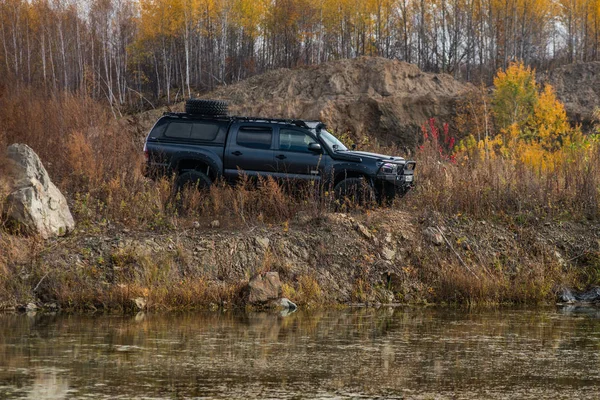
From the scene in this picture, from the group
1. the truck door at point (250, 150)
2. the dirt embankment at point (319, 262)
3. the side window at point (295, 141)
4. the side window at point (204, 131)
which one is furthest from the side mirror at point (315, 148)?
the side window at point (204, 131)

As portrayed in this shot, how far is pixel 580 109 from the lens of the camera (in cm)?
5178

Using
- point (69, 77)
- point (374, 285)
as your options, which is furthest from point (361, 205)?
point (69, 77)

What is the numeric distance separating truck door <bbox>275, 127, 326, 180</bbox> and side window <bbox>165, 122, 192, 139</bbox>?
6.82ft

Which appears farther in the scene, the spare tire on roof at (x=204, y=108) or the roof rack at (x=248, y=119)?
the spare tire on roof at (x=204, y=108)

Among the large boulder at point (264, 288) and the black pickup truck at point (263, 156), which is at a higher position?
the black pickup truck at point (263, 156)

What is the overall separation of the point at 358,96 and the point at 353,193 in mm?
29673

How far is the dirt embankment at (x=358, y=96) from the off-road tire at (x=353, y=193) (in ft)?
87.4

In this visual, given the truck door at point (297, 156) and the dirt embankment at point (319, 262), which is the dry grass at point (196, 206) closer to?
the dirt embankment at point (319, 262)

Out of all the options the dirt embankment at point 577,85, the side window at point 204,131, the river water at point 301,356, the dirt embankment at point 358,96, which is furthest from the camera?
the dirt embankment at point 577,85

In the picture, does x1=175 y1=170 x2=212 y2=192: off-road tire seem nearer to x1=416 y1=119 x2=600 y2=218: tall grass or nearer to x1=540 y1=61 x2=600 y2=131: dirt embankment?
x1=416 y1=119 x2=600 y2=218: tall grass

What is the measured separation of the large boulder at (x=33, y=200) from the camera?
689 inches

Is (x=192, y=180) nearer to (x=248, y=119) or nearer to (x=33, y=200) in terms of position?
(x=248, y=119)

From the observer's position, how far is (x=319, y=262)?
17766mm

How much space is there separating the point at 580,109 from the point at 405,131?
11.4m
